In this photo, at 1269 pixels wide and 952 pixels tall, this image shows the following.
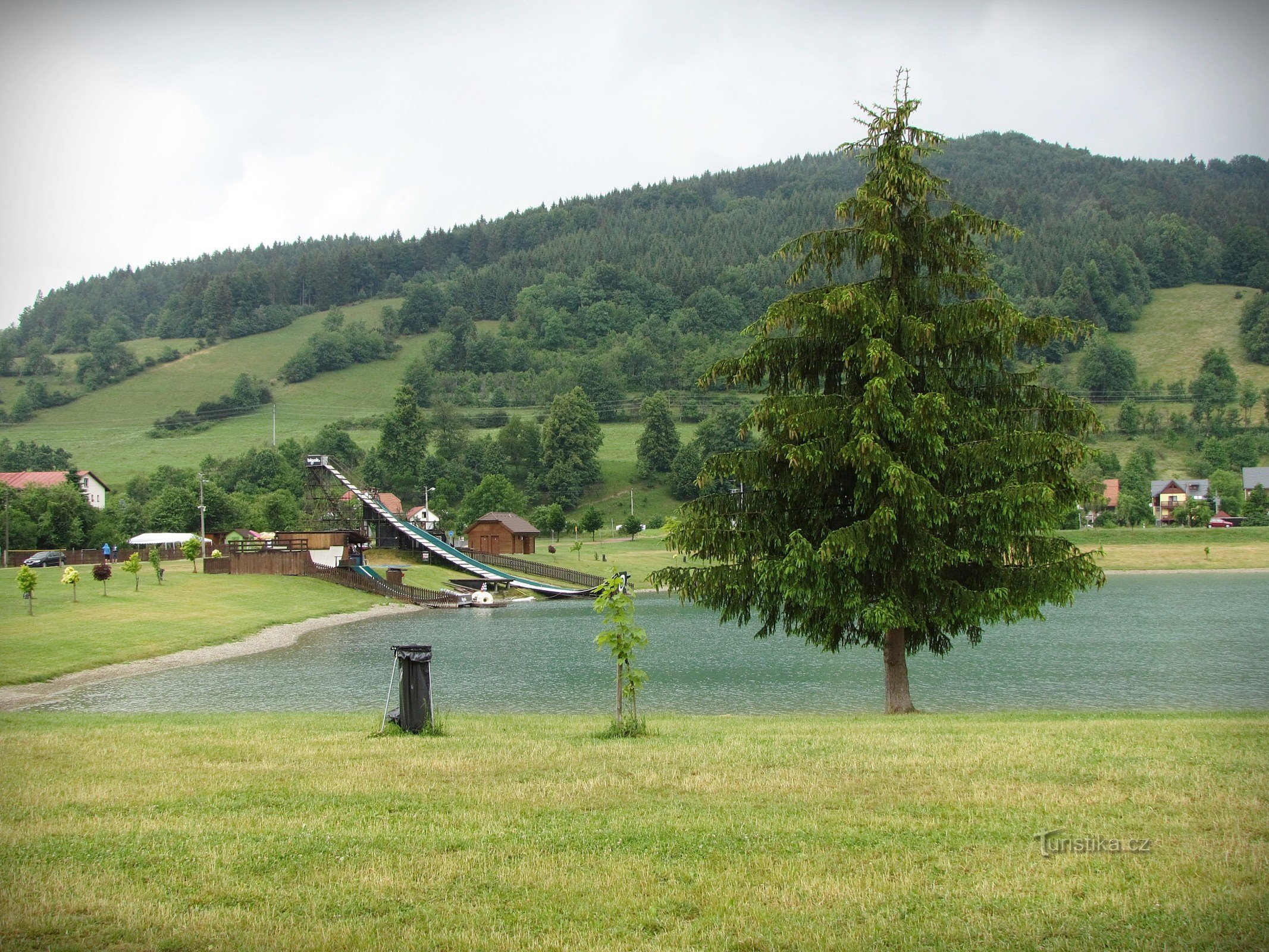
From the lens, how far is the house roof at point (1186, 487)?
11719cm

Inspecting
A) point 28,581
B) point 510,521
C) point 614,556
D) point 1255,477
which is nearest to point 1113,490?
point 1255,477

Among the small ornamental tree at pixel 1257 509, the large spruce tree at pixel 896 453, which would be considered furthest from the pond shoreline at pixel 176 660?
the small ornamental tree at pixel 1257 509

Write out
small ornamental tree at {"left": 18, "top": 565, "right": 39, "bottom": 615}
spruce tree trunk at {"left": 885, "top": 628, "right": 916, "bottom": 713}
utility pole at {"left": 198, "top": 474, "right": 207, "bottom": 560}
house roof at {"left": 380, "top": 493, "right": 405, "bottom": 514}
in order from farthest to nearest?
1. house roof at {"left": 380, "top": 493, "right": 405, "bottom": 514}
2. utility pole at {"left": 198, "top": 474, "right": 207, "bottom": 560}
3. small ornamental tree at {"left": 18, "top": 565, "right": 39, "bottom": 615}
4. spruce tree trunk at {"left": 885, "top": 628, "right": 916, "bottom": 713}

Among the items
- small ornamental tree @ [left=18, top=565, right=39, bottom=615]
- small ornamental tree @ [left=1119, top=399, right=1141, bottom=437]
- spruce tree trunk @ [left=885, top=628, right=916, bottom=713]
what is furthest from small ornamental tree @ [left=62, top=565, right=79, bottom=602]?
small ornamental tree @ [left=1119, top=399, right=1141, bottom=437]

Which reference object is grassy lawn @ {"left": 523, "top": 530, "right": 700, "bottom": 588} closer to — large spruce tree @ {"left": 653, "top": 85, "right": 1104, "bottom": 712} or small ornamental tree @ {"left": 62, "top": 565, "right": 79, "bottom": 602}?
small ornamental tree @ {"left": 62, "top": 565, "right": 79, "bottom": 602}

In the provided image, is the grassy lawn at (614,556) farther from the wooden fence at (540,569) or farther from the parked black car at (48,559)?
the parked black car at (48,559)

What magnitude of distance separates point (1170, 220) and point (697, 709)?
651ft

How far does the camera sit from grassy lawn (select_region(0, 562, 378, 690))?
32938 millimetres

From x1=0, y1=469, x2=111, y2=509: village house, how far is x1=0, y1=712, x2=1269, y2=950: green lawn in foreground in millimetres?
89195

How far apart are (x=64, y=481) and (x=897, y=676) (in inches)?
3485

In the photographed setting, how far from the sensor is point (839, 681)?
1103 inches

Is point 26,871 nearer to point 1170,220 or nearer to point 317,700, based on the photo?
point 317,700

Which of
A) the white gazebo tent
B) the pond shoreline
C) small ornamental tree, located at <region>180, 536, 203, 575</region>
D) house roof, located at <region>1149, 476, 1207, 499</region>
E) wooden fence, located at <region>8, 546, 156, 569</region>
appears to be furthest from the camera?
house roof, located at <region>1149, 476, 1207, 499</region>

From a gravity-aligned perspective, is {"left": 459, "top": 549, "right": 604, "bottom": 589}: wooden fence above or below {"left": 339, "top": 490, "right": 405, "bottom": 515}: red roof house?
below
